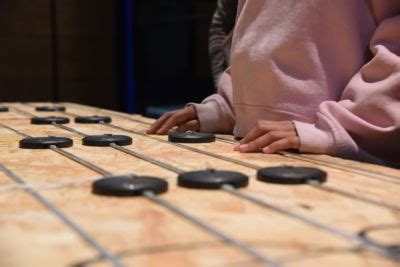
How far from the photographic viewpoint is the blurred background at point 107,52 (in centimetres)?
381

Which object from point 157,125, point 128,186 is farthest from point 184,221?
point 157,125

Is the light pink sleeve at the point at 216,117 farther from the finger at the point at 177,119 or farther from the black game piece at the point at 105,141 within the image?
the black game piece at the point at 105,141

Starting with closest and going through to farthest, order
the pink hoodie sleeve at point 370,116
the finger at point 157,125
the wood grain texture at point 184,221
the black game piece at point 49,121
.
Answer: the wood grain texture at point 184,221 < the pink hoodie sleeve at point 370,116 < the finger at point 157,125 < the black game piece at point 49,121

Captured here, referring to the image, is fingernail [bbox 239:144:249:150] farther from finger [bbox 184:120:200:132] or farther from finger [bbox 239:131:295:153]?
finger [bbox 184:120:200:132]

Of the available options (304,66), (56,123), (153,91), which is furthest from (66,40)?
(304,66)

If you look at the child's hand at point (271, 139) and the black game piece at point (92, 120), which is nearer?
the child's hand at point (271, 139)

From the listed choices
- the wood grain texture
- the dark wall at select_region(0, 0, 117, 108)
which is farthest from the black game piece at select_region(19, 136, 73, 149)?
the dark wall at select_region(0, 0, 117, 108)

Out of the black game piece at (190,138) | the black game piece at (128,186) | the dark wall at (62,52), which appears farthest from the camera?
the dark wall at (62,52)

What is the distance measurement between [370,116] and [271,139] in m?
0.15

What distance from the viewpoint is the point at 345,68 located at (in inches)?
39.5

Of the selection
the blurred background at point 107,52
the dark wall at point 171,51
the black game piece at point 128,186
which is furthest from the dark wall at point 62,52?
the black game piece at point 128,186

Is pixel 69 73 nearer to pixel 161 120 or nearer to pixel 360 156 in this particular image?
pixel 161 120

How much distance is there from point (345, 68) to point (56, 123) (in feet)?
2.18

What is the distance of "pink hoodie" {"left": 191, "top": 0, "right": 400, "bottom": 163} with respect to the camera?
0.89m
